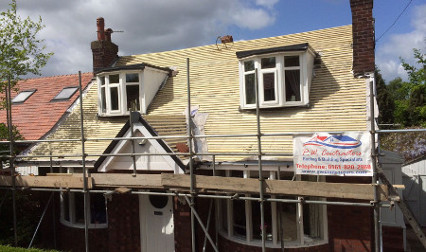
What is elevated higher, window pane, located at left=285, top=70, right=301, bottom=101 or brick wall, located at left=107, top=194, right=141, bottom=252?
window pane, located at left=285, top=70, right=301, bottom=101

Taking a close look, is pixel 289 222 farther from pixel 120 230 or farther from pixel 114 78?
pixel 114 78

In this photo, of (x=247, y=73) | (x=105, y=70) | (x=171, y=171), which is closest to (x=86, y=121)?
(x=105, y=70)

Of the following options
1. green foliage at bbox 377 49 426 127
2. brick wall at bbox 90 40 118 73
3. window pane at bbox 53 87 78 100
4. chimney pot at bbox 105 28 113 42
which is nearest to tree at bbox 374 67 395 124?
green foliage at bbox 377 49 426 127

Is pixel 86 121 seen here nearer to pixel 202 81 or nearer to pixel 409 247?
pixel 202 81

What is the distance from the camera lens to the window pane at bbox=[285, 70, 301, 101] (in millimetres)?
10164

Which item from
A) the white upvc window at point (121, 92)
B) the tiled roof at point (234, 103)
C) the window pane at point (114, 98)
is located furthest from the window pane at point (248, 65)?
the window pane at point (114, 98)

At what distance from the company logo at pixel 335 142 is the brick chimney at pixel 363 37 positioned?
169 inches

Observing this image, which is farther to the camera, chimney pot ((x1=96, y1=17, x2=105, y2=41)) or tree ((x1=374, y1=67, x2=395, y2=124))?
tree ((x1=374, y1=67, x2=395, y2=124))

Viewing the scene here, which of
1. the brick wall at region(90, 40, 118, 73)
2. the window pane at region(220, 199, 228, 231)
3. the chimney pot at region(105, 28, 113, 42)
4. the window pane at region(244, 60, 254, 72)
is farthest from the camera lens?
the chimney pot at region(105, 28, 113, 42)

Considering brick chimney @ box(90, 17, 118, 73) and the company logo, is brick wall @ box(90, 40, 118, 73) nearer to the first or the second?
brick chimney @ box(90, 17, 118, 73)

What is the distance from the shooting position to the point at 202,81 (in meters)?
12.2

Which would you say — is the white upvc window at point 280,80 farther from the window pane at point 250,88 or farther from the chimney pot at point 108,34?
the chimney pot at point 108,34

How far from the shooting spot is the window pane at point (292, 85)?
10.2m

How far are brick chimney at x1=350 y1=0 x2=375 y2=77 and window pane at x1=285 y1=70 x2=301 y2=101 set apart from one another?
1.68m
